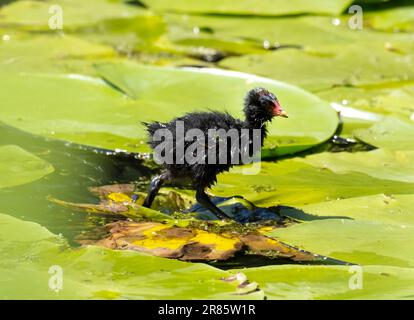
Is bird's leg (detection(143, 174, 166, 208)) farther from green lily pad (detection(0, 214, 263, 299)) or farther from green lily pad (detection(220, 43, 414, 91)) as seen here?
green lily pad (detection(220, 43, 414, 91))

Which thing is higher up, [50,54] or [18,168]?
[50,54]

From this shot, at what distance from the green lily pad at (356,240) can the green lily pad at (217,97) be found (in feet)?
4.51

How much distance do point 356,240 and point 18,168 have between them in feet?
6.41

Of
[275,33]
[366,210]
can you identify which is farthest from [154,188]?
[275,33]

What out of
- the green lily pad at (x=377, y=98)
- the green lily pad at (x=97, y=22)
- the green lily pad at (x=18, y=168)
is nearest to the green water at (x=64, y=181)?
the green lily pad at (x=18, y=168)

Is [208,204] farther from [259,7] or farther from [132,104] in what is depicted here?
[259,7]

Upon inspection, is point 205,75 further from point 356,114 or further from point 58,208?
point 58,208

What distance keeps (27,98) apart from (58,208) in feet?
5.61

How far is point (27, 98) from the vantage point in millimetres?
6160

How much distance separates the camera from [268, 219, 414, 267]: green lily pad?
401 cm

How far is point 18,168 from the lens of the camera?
193 inches

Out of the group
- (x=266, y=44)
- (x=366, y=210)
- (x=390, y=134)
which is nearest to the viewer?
(x=366, y=210)

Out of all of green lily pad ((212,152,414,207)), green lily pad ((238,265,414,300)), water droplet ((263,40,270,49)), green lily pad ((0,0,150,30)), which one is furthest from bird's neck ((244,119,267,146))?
green lily pad ((0,0,150,30))
